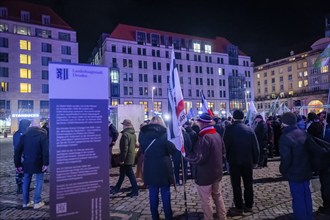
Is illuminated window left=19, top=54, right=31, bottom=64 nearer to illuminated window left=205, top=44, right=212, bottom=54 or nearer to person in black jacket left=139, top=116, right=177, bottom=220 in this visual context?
illuminated window left=205, top=44, right=212, bottom=54

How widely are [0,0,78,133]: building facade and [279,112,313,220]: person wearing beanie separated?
54.3m

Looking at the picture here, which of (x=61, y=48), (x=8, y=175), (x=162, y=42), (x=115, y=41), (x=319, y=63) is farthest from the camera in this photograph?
(x=162, y=42)

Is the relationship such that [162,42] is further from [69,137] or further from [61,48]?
[69,137]

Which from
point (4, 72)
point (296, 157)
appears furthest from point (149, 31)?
point (296, 157)

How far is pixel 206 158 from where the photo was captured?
5355mm

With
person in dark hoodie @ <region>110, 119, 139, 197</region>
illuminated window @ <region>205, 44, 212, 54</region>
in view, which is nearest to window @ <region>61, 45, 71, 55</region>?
illuminated window @ <region>205, 44, 212, 54</region>

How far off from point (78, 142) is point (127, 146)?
152 inches

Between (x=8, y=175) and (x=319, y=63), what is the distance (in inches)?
496

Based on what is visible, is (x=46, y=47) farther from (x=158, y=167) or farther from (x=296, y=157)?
(x=296, y=157)

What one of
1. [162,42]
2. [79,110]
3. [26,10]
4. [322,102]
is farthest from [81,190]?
[322,102]

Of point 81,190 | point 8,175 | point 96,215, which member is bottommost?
point 8,175

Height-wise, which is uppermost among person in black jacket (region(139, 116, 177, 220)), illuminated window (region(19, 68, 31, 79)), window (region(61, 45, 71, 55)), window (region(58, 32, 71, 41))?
window (region(58, 32, 71, 41))

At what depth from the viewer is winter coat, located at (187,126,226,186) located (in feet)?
17.5

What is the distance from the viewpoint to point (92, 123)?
457 centimetres
